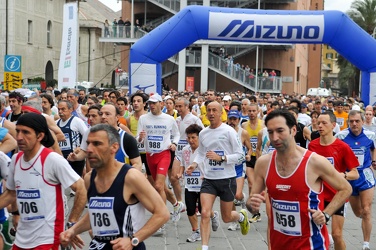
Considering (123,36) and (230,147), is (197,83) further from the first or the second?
(230,147)

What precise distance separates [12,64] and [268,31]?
7.24m

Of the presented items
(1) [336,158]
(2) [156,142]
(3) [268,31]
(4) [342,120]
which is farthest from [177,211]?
(3) [268,31]

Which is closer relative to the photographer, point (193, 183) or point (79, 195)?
point (79, 195)

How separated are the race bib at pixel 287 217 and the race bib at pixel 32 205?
177cm

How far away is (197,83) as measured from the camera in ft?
155

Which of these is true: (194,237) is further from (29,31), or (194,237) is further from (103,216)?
(29,31)

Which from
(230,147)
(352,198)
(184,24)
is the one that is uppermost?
(184,24)

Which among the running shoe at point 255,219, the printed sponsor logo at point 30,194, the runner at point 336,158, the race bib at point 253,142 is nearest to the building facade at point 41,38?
the race bib at point 253,142

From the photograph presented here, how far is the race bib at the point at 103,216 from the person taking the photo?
4558 millimetres

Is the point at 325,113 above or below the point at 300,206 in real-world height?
above

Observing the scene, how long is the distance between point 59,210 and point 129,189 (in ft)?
3.18

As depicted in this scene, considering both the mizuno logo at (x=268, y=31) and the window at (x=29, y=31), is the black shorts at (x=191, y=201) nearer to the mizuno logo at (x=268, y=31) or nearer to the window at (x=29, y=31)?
the mizuno logo at (x=268, y=31)

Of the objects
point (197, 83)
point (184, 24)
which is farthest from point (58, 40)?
point (184, 24)

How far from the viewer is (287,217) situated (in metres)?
5.12
